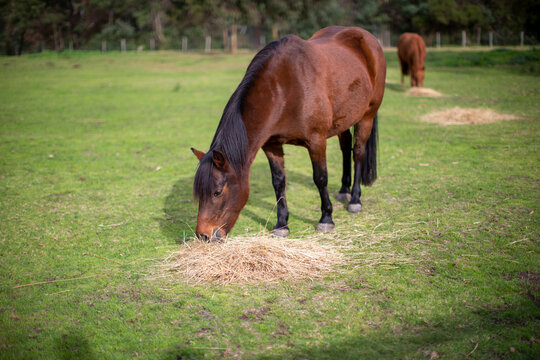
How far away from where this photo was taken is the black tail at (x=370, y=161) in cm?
569

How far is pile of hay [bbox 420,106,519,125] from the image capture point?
9.46 meters

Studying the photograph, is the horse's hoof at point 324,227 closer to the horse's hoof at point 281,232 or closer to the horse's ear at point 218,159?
the horse's hoof at point 281,232

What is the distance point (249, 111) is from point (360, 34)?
239 centimetres

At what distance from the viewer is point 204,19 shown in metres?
53.0

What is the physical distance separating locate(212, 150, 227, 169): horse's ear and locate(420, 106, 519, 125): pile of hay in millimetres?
7678

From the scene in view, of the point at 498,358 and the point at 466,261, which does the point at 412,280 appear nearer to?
the point at 466,261

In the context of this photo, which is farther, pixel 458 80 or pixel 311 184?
pixel 458 80

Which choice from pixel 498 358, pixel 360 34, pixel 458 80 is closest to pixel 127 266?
pixel 498 358

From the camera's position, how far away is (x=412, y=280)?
129 inches

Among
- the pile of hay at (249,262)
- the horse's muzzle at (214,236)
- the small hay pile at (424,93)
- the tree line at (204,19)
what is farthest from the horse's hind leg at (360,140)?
the tree line at (204,19)

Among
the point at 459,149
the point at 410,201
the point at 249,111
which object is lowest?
the point at 410,201

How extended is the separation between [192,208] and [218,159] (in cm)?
202

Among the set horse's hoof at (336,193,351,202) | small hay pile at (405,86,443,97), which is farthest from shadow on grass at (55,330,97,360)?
small hay pile at (405,86,443,97)

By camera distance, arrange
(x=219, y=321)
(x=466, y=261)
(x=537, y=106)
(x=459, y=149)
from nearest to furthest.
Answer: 1. (x=219, y=321)
2. (x=466, y=261)
3. (x=459, y=149)
4. (x=537, y=106)
